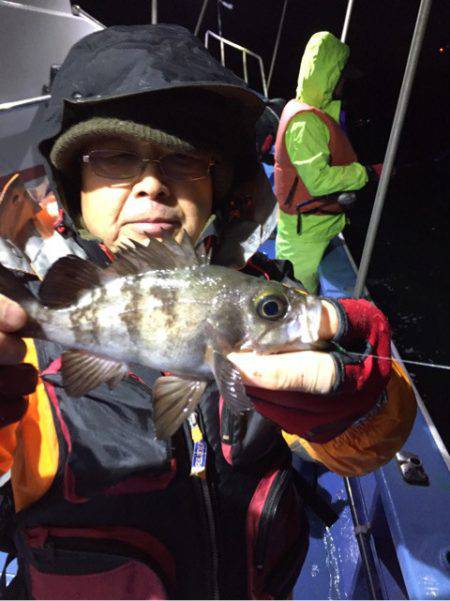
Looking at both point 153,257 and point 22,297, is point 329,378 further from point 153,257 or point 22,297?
point 22,297

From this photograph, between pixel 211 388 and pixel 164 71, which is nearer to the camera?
pixel 164 71

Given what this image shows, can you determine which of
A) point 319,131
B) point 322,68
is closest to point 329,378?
point 319,131

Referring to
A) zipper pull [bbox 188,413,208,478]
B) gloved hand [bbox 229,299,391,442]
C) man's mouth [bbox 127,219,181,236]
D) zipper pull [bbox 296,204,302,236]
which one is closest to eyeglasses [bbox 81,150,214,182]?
man's mouth [bbox 127,219,181,236]

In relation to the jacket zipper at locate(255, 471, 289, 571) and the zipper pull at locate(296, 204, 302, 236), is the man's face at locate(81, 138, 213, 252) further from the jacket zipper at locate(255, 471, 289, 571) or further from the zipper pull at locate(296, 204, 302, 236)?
the zipper pull at locate(296, 204, 302, 236)

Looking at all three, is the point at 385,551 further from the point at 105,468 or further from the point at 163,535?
the point at 105,468

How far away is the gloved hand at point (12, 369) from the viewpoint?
939 mm

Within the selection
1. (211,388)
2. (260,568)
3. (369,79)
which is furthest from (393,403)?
(369,79)

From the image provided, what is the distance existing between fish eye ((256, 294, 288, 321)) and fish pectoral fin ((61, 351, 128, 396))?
407 millimetres

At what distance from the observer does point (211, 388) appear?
59.9 inches

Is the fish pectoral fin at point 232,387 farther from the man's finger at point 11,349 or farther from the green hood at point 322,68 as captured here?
the green hood at point 322,68

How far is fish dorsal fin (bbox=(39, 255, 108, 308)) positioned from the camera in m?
1.07

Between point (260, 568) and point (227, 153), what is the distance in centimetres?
174

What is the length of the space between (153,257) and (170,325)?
208mm

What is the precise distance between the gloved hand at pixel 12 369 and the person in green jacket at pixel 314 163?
138 inches
